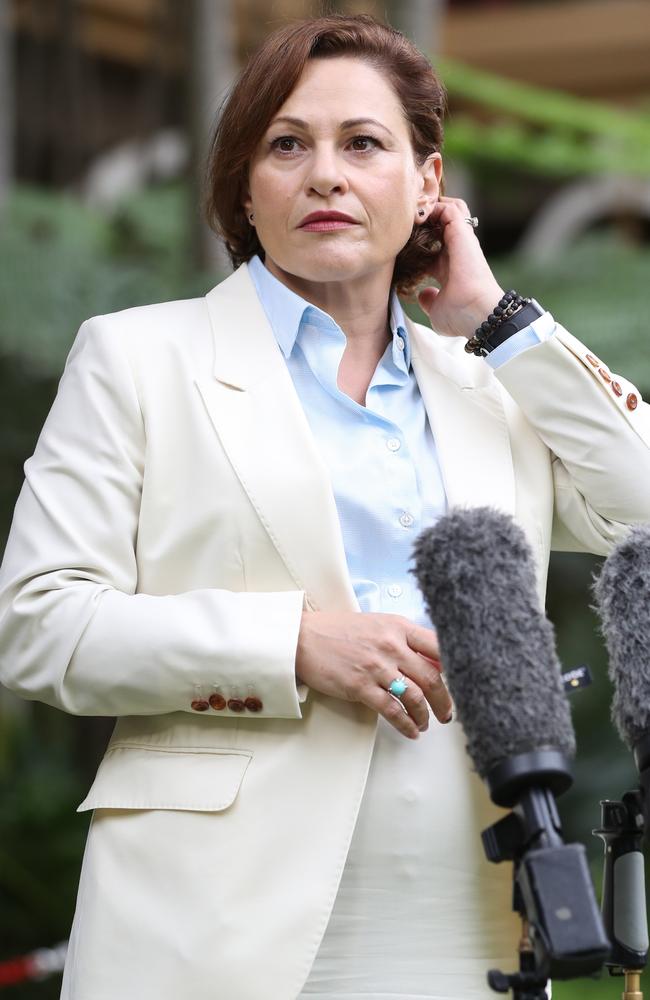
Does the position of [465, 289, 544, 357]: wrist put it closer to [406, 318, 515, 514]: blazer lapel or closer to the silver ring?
[406, 318, 515, 514]: blazer lapel

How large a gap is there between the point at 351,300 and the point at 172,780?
2.64 feet

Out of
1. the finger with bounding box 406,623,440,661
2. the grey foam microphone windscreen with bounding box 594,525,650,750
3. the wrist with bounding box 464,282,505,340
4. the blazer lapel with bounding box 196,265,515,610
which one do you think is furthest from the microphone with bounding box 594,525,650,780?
the wrist with bounding box 464,282,505,340

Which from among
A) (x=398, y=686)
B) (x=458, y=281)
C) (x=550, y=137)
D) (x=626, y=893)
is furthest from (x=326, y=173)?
(x=550, y=137)

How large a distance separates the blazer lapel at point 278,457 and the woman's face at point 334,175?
0.15 metres

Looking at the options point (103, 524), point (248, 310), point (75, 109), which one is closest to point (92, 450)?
point (103, 524)

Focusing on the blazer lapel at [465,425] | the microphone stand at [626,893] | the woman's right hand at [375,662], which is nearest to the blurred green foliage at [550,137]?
the blazer lapel at [465,425]

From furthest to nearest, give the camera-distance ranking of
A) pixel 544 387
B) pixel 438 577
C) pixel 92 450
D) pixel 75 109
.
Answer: pixel 75 109 → pixel 544 387 → pixel 92 450 → pixel 438 577

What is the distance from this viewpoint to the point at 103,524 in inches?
79.6

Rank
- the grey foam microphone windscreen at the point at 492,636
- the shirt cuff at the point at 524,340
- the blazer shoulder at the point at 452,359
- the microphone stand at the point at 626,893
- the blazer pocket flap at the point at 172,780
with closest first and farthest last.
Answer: the grey foam microphone windscreen at the point at 492,636, the microphone stand at the point at 626,893, the blazer pocket flap at the point at 172,780, the shirt cuff at the point at 524,340, the blazer shoulder at the point at 452,359

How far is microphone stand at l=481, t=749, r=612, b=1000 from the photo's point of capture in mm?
1460

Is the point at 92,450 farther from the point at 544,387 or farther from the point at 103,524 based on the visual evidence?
the point at 544,387

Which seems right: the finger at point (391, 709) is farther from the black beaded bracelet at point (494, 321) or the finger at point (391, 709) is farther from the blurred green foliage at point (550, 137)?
the blurred green foliage at point (550, 137)

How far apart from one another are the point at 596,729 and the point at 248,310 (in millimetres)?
3482

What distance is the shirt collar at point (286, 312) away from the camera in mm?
2219
